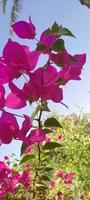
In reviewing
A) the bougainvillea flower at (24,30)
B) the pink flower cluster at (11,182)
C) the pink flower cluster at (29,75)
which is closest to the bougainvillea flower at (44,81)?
→ the pink flower cluster at (29,75)

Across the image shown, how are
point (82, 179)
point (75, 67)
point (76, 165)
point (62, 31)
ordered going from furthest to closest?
point (76, 165) → point (82, 179) → point (75, 67) → point (62, 31)

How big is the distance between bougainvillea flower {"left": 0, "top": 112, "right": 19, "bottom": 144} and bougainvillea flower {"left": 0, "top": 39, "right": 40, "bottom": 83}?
0.29 ft

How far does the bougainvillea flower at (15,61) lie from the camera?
115 cm

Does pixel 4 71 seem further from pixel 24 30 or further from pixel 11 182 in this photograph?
pixel 11 182

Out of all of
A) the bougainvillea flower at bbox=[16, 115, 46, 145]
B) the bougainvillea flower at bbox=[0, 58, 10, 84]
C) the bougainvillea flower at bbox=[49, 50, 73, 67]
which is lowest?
the bougainvillea flower at bbox=[16, 115, 46, 145]

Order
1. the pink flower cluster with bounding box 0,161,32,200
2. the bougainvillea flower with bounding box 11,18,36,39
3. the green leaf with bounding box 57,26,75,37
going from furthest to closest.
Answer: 1. the pink flower cluster with bounding box 0,161,32,200
2. the bougainvillea flower with bounding box 11,18,36,39
3. the green leaf with bounding box 57,26,75,37

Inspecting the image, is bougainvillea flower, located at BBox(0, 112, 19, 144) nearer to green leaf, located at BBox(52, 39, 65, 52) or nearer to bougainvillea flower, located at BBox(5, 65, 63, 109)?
bougainvillea flower, located at BBox(5, 65, 63, 109)

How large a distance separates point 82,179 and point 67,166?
146 cm

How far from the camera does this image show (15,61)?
1166mm

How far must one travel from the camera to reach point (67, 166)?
10766 mm

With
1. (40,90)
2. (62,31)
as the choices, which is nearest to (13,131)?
(40,90)

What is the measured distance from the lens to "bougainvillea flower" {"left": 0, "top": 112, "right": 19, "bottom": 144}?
1.20 m

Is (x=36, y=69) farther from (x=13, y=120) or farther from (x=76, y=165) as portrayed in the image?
(x=76, y=165)

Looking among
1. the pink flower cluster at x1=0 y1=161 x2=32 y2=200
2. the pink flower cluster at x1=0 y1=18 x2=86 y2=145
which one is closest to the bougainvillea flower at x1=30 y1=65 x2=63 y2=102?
the pink flower cluster at x1=0 y1=18 x2=86 y2=145
